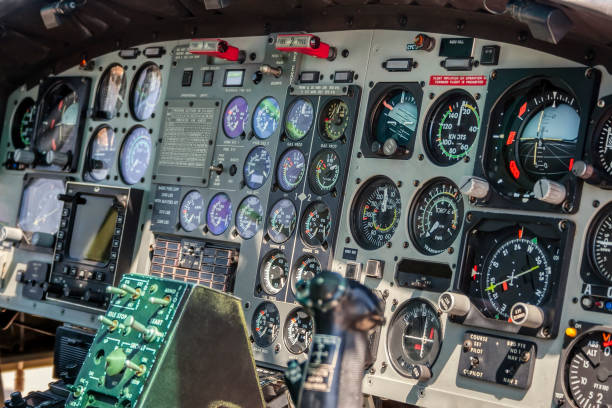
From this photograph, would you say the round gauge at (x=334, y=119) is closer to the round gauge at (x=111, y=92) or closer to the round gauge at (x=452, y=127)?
the round gauge at (x=452, y=127)

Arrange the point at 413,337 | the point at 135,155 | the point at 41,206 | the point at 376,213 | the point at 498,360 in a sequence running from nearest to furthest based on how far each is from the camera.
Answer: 1. the point at 498,360
2. the point at 413,337
3. the point at 376,213
4. the point at 135,155
5. the point at 41,206

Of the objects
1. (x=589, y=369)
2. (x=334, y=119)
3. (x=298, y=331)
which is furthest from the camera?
(x=334, y=119)

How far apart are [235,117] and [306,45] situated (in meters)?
0.74

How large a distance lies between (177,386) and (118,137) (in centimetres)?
287

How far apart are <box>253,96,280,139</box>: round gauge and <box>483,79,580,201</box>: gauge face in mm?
1309

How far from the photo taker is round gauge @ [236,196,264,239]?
185 inches

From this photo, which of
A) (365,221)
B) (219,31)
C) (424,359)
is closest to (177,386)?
(424,359)

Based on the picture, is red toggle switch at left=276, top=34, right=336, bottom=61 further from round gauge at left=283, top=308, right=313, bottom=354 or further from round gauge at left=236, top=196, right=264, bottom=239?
round gauge at left=283, top=308, right=313, bottom=354

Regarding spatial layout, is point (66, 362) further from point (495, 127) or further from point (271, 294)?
point (495, 127)

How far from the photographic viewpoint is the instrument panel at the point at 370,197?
11.6 feet

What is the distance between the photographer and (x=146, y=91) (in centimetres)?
557

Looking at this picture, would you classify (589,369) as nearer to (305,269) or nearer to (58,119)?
(305,269)

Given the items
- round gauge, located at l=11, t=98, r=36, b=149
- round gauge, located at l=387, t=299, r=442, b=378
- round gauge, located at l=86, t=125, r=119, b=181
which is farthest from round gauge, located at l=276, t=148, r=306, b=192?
round gauge, located at l=11, t=98, r=36, b=149

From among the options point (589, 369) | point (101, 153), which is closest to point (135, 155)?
point (101, 153)
